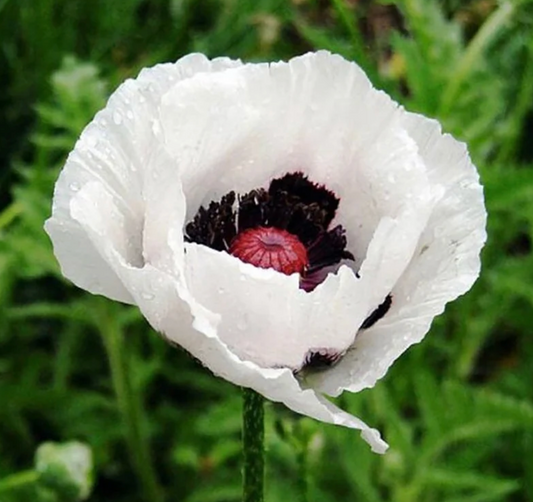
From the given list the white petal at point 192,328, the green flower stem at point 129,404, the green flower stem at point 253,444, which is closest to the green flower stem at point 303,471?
the green flower stem at point 253,444

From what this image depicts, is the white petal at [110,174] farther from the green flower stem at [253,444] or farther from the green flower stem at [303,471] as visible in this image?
the green flower stem at [303,471]

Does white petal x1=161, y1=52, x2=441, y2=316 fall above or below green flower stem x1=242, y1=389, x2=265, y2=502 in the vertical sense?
above

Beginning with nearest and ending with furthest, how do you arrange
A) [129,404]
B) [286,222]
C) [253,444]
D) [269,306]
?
1. [269,306]
2. [253,444]
3. [286,222]
4. [129,404]

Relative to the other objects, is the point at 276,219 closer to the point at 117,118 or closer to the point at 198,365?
the point at 117,118

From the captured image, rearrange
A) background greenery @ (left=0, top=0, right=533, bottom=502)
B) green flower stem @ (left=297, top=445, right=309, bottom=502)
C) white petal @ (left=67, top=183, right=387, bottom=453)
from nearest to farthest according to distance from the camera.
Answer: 1. white petal @ (left=67, top=183, right=387, bottom=453)
2. green flower stem @ (left=297, top=445, right=309, bottom=502)
3. background greenery @ (left=0, top=0, right=533, bottom=502)

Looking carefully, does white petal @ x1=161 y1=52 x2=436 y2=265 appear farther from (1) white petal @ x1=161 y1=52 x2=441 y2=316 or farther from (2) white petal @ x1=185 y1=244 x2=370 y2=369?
(2) white petal @ x1=185 y1=244 x2=370 y2=369

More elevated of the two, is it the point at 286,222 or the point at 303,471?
the point at 286,222

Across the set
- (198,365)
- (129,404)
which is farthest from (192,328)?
(129,404)

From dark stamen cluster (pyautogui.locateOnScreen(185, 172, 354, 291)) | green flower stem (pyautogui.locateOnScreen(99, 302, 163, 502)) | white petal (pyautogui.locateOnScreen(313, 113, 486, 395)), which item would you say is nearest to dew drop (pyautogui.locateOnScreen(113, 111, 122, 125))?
dark stamen cluster (pyautogui.locateOnScreen(185, 172, 354, 291))
